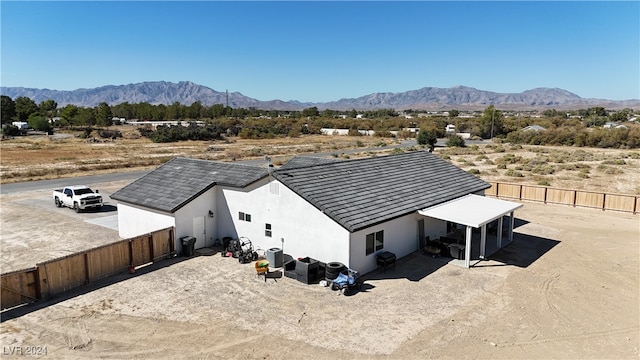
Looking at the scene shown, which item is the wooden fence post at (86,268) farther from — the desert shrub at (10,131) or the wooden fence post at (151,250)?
the desert shrub at (10,131)

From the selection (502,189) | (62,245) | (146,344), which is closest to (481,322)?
(146,344)

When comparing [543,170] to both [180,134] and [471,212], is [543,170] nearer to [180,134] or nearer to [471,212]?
[471,212]

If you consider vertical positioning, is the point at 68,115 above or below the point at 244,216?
above

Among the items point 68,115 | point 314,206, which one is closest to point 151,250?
point 314,206

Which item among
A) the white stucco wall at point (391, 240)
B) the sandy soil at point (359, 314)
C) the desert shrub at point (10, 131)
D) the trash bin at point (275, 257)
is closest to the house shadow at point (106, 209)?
the sandy soil at point (359, 314)

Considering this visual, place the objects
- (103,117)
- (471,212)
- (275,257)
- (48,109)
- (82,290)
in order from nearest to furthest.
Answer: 1. (82,290)
2. (275,257)
3. (471,212)
4. (103,117)
5. (48,109)

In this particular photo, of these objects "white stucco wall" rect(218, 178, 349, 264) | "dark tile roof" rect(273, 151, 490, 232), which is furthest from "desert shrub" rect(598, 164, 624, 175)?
"white stucco wall" rect(218, 178, 349, 264)

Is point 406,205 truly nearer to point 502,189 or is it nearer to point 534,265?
point 534,265

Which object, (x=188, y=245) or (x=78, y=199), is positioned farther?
(x=78, y=199)

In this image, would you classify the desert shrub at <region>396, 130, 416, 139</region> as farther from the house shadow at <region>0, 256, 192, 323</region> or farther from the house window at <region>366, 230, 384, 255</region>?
the house shadow at <region>0, 256, 192, 323</region>
